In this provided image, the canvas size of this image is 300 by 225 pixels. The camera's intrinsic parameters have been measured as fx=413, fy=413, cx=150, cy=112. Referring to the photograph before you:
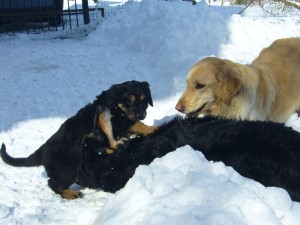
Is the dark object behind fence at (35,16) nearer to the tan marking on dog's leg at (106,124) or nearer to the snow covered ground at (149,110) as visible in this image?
the snow covered ground at (149,110)

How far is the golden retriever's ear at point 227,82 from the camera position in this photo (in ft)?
14.3

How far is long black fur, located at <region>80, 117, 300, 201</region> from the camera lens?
8.61 feet

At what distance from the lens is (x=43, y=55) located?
33.2 feet

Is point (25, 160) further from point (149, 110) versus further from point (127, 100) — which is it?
point (149, 110)

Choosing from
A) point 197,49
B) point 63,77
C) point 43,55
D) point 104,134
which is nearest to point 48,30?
point 43,55

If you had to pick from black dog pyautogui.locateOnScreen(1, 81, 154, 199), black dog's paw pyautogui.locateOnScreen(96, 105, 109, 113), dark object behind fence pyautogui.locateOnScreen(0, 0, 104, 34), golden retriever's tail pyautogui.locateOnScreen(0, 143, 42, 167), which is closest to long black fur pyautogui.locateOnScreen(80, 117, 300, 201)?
black dog pyautogui.locateOnScreen(1, 81, 154, 199)

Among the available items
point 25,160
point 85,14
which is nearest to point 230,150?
point 25,160

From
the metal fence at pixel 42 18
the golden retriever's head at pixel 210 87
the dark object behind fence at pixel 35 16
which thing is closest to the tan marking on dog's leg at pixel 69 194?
the golden retriever's head at pixel 210 87

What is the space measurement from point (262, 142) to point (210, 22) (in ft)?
23.7

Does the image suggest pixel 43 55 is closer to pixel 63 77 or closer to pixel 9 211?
pixel 63 77

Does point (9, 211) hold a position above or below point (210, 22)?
below

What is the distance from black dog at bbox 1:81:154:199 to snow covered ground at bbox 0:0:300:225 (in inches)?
6.7

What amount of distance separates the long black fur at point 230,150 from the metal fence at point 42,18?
9.82 meters

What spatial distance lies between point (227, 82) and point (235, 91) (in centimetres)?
13
